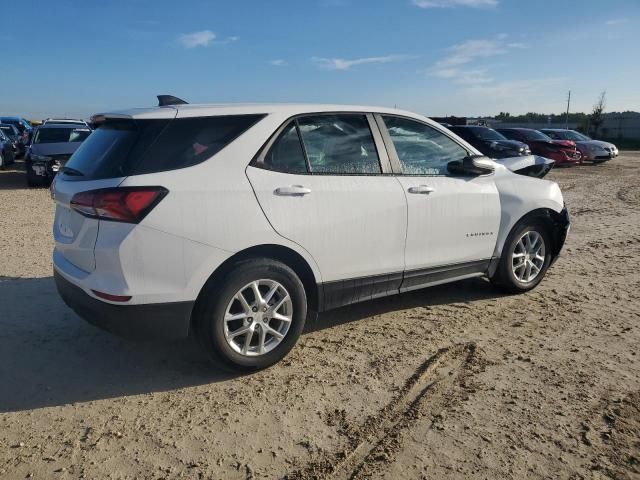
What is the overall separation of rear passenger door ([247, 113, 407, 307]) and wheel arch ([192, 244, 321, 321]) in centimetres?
8

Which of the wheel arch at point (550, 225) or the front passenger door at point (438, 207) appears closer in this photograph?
the front passenger door at point (438, 207)

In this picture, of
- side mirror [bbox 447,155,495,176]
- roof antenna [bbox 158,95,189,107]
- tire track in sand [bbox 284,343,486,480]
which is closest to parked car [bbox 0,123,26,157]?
roof antenna [bbox 158,95,189,107]

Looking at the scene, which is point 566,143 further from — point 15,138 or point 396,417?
point 15,138

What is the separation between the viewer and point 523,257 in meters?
5.34

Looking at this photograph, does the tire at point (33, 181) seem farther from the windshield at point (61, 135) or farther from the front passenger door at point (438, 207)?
the front passenger door at point (438, 207)

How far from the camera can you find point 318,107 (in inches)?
162

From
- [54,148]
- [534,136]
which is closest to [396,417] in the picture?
[54,148]

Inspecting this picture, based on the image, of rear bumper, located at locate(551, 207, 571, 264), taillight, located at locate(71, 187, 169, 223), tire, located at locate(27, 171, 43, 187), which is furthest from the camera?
tire, located at locate(27, 171, 43, 187)

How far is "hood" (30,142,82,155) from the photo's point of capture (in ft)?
45.7

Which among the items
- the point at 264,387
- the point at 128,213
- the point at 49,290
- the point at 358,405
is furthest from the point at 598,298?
the point at 49,290

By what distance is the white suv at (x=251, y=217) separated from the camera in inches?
128

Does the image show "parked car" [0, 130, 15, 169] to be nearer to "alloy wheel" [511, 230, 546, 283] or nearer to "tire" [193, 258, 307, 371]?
"tire" [193, 258, 307, 371]

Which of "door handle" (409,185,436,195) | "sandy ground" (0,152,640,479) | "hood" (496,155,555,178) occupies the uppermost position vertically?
"hood" (496,155,555,178)

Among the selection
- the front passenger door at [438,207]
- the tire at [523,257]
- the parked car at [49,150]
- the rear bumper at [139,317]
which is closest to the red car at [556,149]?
the parked car at [49,150]
